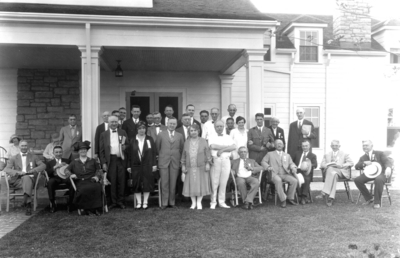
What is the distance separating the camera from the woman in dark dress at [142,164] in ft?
20.2

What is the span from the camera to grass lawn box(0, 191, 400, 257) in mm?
4074

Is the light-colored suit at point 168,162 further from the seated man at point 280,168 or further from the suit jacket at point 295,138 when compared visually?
the suit jacket at point 295,138

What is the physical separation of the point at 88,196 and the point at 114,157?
0.80 m

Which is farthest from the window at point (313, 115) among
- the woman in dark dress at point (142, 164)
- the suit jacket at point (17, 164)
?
the suit jacket at point (17, 164)

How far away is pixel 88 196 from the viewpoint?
5785 mm

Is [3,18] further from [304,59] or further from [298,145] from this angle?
[304,59]

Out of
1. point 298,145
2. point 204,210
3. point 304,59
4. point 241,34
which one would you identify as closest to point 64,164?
point 204,210

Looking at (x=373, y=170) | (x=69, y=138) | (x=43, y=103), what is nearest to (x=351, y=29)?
(x=373, y=170)

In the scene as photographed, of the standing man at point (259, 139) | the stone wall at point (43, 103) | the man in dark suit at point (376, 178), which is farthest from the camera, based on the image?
the stone wall at point (43, 103)

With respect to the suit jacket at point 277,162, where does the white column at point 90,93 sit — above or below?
above

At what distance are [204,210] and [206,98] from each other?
4829mm

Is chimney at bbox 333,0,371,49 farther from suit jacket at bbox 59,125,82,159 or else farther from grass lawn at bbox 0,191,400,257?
suit jacket at bbox 59,125,82,159

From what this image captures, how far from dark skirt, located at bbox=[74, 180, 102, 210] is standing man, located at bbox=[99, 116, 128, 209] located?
380mm

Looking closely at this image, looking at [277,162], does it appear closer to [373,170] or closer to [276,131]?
[276,131]
